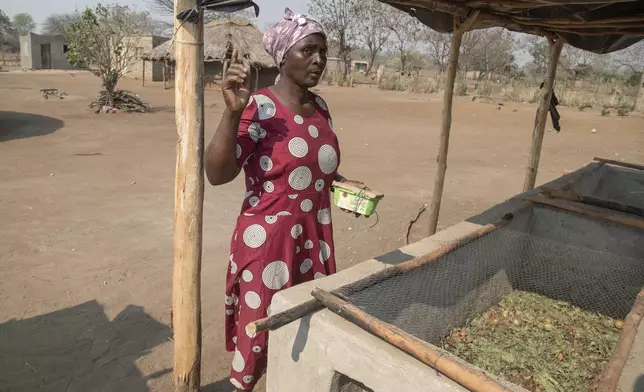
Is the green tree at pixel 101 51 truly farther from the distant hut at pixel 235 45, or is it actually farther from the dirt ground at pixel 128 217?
the distant hut at pixel 235 45

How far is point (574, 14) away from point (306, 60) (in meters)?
2.53

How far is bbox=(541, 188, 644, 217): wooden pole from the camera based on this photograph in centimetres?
343

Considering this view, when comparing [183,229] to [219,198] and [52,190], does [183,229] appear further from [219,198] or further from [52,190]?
[52,190]

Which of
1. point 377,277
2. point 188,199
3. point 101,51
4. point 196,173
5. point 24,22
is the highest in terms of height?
point 24,22

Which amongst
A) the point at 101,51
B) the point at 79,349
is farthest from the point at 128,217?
the point at 101,51

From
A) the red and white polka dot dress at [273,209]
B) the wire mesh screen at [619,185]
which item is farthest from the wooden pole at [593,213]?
the red and white polka dot dress at [273,209]

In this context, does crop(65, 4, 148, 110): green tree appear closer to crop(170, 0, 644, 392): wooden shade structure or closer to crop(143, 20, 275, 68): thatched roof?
crop(143, 20, 275, 68): thatched roof

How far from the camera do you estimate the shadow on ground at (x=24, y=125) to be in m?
9.21

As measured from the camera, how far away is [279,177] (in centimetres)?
179

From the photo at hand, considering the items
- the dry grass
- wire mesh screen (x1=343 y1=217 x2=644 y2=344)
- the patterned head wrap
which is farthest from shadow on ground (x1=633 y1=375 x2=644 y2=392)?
the patterned head wrap

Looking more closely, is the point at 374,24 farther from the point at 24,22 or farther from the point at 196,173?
the point at 24,22

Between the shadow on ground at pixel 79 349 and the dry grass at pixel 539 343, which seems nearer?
the shadow on ground at pixel 79 349

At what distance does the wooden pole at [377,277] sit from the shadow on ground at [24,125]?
896 cm

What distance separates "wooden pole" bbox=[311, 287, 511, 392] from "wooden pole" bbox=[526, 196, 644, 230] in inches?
97.2
